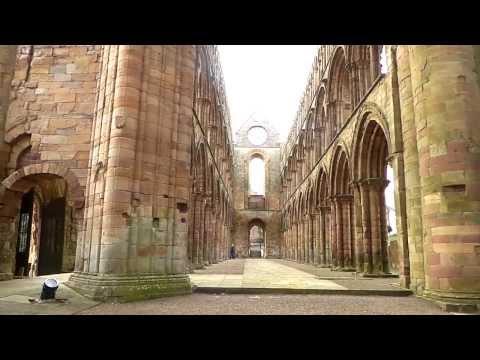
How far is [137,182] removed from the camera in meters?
6.99

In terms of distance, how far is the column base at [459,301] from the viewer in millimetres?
6008

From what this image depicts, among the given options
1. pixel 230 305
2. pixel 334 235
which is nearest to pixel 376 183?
pixel 334 235

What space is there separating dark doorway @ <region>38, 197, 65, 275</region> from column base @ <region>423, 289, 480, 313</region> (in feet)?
45.4

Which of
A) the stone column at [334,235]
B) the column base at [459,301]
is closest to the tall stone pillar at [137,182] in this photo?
the column base at [459,301]

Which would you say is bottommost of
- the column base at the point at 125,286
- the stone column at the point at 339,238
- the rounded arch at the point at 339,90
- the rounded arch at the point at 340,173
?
the column base at the point at 125,286

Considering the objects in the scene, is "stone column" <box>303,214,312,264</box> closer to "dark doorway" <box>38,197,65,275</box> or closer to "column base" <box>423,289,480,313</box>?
"dark doorway" <box>38,197,65,275</box>

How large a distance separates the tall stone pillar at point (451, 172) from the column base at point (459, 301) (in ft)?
0.05

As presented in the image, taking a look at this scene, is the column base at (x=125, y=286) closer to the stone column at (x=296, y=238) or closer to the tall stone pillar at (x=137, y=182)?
the tall stone pillar at (x=137, y=182)

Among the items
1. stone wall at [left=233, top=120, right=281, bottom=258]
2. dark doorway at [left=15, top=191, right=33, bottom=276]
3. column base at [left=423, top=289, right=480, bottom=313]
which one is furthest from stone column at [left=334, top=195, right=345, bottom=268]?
stone wall at [left=233, top=120, right=281, bottom=258]

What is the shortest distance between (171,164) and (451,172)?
5234mm

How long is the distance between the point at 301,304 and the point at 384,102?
6.93m

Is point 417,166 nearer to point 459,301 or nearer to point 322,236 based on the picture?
point 459,301

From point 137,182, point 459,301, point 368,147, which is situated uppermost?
point 368,147
